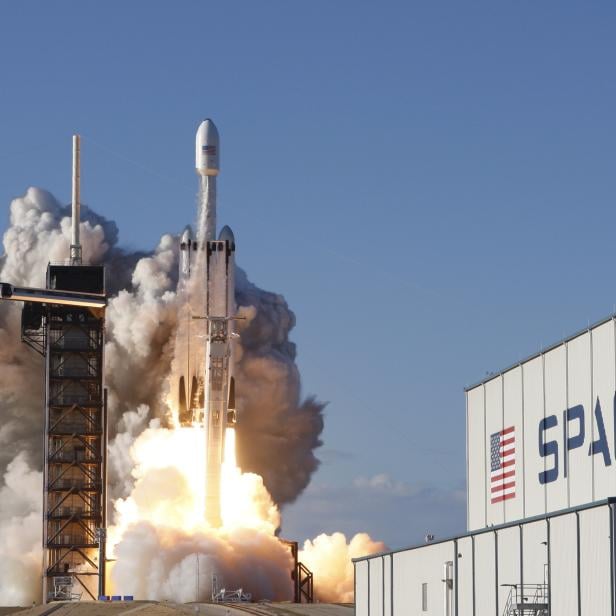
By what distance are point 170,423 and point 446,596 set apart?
53170mm

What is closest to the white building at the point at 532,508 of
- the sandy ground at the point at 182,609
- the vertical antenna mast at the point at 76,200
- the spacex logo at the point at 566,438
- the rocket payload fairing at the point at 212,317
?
the spacex logo at the point at 566,438

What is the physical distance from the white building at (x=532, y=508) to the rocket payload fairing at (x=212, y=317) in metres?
29.8

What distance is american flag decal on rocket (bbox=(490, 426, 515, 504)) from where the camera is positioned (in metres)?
75.1

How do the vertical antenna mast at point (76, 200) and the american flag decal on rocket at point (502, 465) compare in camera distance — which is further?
the vertical antenna mast at point (76, 200)

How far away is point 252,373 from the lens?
122 meters

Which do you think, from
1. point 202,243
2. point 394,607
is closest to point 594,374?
point 394,607

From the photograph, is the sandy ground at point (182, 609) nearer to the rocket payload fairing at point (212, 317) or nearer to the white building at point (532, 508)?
the rocket payload fairing at point (212, 317)

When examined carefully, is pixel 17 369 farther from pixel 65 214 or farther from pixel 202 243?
pixel 202 243

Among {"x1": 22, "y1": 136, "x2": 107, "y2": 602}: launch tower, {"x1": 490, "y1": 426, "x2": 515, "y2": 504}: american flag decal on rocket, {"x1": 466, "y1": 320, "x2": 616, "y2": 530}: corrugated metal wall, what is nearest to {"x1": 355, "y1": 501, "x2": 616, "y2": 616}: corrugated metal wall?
{"x1": 466, "y1": 320, "x2": 616, "y2": 530}: corrugated metal wall

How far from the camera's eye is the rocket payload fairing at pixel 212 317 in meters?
108

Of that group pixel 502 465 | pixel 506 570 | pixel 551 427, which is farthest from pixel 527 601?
pixel 502 465

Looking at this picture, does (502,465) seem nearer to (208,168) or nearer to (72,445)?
(208,168)

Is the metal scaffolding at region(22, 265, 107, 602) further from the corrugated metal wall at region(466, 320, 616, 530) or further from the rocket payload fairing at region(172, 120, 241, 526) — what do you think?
the corrugated metal wall at region(466, 320, 616, 530)

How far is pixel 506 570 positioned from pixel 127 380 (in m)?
65.4
